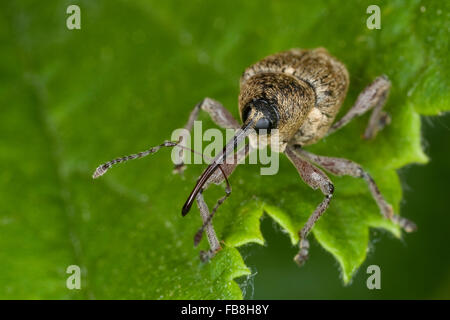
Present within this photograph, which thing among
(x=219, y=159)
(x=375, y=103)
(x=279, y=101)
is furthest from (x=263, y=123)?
(x=375, y=103)

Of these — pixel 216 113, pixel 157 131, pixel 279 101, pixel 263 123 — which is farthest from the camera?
pixel 157 131

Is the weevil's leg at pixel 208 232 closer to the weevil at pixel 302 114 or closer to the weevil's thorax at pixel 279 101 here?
the weevil at pixel 302 114

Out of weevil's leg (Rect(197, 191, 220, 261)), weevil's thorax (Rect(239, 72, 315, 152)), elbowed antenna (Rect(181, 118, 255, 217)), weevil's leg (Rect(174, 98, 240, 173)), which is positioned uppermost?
weevil's leg (Rect(174, 98, 240, 173))

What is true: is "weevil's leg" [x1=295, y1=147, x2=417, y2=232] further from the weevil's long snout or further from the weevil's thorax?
the weevil's long snout

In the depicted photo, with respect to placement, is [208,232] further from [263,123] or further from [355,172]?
[355,172]

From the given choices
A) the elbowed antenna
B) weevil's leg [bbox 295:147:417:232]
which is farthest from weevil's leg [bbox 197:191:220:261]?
weevil's leg [bbox 295:147:417:232]
